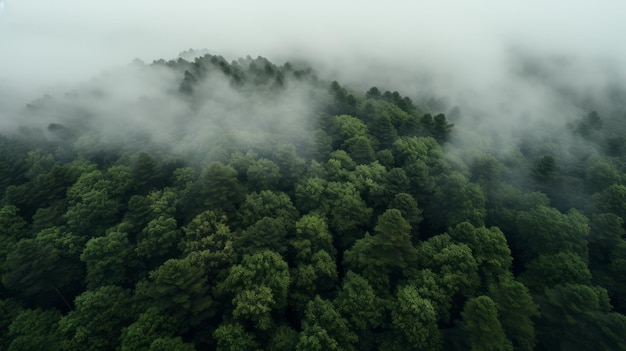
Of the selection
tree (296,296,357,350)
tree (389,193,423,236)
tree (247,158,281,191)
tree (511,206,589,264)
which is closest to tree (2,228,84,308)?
tree (247,158,281,191)

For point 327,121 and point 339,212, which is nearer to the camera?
point 339,212

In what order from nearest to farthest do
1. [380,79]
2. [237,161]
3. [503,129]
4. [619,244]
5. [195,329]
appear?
[195,329]
[619,244]
[237,161]
[503,129]
[380,79]

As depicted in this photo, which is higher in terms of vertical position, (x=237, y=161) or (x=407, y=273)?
(x=237, y=161)

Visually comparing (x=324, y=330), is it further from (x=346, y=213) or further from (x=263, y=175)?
(x=263, y=175)

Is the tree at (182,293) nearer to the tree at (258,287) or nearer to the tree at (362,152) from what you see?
the tree at (258,287)

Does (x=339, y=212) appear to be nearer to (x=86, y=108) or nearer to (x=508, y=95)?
(x=86, y=108)

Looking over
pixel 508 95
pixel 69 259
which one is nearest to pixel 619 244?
pixel 69 259

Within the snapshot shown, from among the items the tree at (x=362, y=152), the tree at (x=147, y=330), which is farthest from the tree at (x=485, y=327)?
the tree at (x=362, y=152)

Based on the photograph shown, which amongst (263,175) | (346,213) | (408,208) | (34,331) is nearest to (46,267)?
(34,331)
